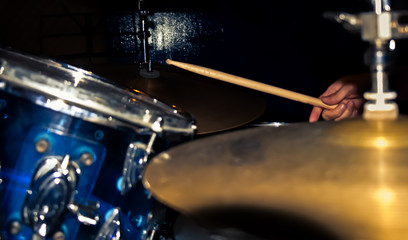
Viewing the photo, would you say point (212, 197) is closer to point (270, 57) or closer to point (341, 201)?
point (341, 201)

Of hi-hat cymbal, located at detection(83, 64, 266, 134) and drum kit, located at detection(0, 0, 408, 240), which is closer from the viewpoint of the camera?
drum kit, located at detection(0, 0, 408, 240)

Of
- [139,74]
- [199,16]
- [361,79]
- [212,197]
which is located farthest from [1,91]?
[199,16]

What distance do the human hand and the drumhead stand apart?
15.3 inches

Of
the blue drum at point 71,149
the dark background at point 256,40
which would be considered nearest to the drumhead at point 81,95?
the blue drum at point 71,149

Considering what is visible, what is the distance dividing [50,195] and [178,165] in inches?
6.1

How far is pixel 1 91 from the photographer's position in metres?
0.56

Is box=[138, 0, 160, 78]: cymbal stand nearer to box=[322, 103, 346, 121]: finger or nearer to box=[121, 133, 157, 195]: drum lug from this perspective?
box=[322, 103, 346, 121]: finger

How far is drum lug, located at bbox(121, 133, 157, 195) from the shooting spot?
62cm

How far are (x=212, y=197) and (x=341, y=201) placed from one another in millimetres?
122

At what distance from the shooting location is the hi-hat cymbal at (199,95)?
1203 millimetres

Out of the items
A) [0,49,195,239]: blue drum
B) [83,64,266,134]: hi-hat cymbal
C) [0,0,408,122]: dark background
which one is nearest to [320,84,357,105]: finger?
[83,64,266,134]: hi-hat cymbal

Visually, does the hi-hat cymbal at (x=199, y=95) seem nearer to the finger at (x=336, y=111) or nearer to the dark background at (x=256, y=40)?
the finger at (x=336, y=111)

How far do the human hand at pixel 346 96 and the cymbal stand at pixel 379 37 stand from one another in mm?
346

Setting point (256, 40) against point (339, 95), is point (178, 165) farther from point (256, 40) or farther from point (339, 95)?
point (256, 40)
